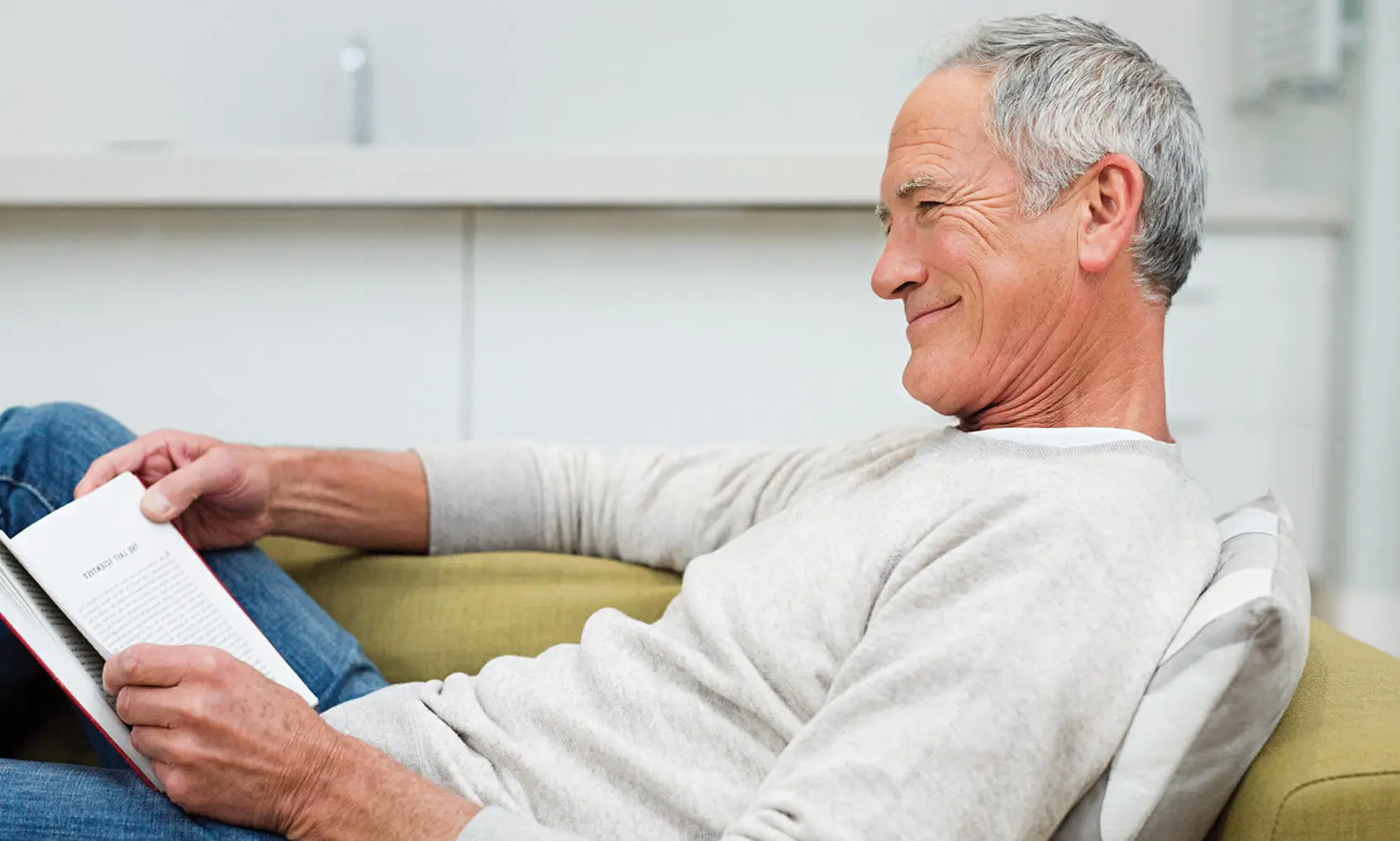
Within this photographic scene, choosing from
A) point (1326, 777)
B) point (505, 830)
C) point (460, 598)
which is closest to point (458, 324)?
point (460, 598)

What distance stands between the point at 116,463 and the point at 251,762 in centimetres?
41

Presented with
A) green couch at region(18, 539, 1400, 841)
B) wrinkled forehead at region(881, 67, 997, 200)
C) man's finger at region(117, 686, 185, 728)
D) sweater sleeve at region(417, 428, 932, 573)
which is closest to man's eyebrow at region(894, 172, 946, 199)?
wrinkled forehead at region(881, 67, 997, 200)

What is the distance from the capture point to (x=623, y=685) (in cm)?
98

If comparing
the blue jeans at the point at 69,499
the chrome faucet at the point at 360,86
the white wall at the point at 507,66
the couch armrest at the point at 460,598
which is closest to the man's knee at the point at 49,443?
the blue jeans at the point at 69,499

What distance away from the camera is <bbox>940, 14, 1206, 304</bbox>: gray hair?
1005 mm

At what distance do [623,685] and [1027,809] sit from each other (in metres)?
0.33

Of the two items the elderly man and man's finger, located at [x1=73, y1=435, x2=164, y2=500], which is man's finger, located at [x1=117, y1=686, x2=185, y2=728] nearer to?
the elderly man

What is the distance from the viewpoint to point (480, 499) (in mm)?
1396

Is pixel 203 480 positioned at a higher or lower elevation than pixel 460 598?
higher

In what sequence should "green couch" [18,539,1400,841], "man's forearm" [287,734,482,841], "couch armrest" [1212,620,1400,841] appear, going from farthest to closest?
"green couch" [18,539,1400,841] < "man's forearm" [287,734,482,841] < "couch armrest" [1212,620,1400,841]

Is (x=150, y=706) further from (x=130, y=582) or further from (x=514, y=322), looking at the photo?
(x=514, y=322)

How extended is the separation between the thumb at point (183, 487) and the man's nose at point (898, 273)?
649 mm

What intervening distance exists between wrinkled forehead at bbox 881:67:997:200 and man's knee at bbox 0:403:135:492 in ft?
2.67

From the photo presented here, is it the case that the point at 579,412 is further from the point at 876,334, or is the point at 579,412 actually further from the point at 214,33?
the point at 214,33
